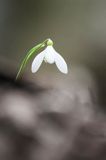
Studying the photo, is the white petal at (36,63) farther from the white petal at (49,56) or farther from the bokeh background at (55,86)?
the bokeh background at (55,86)

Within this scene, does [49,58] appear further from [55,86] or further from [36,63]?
[55,86]

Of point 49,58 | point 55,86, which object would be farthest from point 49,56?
point 55,86

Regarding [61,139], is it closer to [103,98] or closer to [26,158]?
[26,158]

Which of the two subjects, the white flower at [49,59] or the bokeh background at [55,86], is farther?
the bokeh background at [55,86]

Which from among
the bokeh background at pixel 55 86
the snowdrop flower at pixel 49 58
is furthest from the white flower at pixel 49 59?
the bokeh background at pixel 55 86

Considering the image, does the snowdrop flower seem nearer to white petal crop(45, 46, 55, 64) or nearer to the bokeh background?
white petal crop(45, 46, 55, 64)

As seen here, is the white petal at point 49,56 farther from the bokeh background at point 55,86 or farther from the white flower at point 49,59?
the bokeh background at point 55,86

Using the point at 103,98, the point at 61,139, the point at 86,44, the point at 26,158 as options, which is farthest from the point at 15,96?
the point at 86,44

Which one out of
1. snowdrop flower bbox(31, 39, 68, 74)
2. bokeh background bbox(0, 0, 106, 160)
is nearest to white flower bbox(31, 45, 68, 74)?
snowdrop flower bbox(31, 39, 68, 74)
